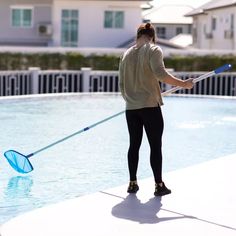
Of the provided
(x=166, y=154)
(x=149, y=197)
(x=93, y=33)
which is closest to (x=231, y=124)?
(x=166, y=154)

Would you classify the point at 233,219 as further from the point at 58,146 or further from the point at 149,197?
the point at 58,146

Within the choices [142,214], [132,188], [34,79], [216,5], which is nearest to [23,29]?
[216,5]

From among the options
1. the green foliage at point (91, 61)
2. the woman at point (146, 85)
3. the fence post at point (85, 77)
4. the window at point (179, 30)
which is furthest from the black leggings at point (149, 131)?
the window at point (179, 30)

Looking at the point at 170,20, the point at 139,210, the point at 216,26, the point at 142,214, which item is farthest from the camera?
the point at 170,20

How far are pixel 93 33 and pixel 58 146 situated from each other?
2310cm

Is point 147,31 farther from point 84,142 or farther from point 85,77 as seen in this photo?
point 85,77

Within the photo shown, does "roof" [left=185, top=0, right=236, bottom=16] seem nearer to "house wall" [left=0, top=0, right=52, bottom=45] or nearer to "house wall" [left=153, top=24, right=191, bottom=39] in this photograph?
"house wall" [left=153, top=24, right=191, bottom=39]

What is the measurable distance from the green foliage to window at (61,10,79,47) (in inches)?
367

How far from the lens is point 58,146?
971cm

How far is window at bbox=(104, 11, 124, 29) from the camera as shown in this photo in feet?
107

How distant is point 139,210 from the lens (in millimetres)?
5168

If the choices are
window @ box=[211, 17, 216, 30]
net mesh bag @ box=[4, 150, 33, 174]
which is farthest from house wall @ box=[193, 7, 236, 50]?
net mesh bag @ box=[4, 150, 33, 174]

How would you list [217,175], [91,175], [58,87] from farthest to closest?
1. [58,87]
2. [91,175]
3. [217,175]

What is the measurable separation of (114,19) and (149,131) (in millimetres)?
27532
